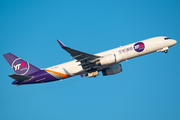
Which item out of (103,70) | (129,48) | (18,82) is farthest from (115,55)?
(18,82)

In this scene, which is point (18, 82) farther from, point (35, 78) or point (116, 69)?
point (116, 69)

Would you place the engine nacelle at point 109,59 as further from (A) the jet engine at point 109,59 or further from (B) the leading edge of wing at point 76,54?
(B) the leading edge of wing at point 76,54

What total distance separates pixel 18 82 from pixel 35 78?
11.2 ft

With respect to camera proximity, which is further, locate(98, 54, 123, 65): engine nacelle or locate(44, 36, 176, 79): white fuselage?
locate(44, 36, 176, 79): white fuselage

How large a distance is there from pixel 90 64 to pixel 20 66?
50.9 ft

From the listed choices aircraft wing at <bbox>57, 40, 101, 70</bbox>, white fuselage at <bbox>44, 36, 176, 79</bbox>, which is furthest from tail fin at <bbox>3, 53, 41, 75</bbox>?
aircraft wing at <bbox>57, 40, 101, 70</bbox>

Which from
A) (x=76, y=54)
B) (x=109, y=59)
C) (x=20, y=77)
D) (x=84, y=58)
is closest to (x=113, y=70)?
(x=109, y=59)

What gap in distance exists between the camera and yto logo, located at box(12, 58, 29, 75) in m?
46.0

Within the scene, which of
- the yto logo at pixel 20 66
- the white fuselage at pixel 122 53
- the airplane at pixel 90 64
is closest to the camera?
the airplane at pixel 90 64

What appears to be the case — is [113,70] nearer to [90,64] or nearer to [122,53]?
[122,53]

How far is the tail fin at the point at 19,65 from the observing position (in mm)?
45906

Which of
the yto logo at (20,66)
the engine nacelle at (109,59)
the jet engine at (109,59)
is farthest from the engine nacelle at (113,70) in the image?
the yto logo at (20,66)

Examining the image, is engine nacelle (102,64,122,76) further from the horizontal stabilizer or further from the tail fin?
the horizontal stabilizer

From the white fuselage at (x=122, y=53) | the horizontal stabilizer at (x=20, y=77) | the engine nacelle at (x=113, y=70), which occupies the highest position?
the white fuselage at (x=122, y=53)
